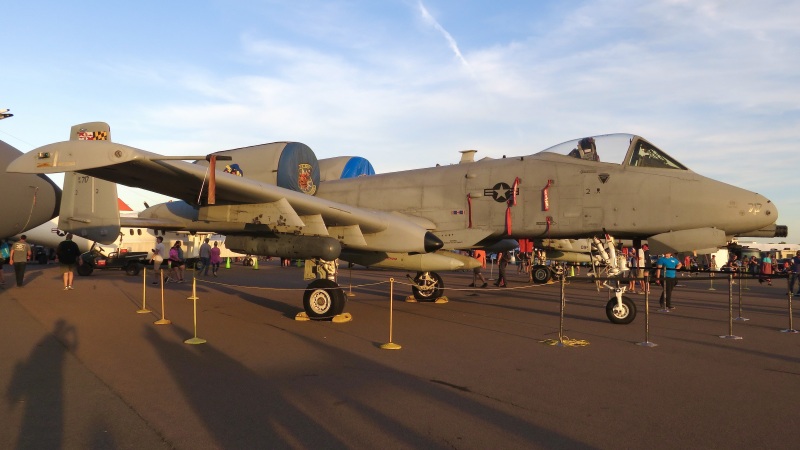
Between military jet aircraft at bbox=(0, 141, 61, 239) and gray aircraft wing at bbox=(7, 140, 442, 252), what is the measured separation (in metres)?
3.39

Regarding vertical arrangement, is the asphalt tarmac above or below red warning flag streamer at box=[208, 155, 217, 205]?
below

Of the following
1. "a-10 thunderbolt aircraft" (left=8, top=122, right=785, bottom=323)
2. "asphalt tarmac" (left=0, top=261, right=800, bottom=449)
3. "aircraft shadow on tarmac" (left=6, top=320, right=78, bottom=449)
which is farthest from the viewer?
"a-10 thunderbolt aircraft" (left=8, top=122, right=785, bottom=323)

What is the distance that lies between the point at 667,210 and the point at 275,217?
7.11 metres

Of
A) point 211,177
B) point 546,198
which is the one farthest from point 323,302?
point 546,198

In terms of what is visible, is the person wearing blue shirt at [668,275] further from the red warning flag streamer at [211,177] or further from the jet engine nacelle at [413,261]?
the red warning flag streamer at [211,177]

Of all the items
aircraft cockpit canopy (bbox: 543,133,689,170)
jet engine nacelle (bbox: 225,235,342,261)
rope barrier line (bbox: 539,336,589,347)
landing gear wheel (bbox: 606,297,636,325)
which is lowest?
rope barrier line (bbox: 539,336,589,347)

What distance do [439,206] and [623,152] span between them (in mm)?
3912

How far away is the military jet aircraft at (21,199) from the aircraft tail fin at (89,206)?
1.09ft

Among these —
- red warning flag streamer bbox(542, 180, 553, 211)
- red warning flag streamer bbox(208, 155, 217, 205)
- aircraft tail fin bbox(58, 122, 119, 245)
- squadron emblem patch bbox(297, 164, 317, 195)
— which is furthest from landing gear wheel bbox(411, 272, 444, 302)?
red warning flag streamer bbox(208, 155, 217, 205)

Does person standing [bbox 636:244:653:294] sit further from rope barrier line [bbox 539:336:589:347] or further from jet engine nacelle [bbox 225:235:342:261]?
jet engine nacelle [bbox 225:235:342:261]

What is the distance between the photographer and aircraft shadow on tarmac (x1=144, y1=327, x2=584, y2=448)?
408 centimetres

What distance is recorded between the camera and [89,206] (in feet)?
37.4

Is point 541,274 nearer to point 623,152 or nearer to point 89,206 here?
point 623,152

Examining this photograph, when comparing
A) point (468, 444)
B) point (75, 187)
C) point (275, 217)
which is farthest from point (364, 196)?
point (468, 444)
